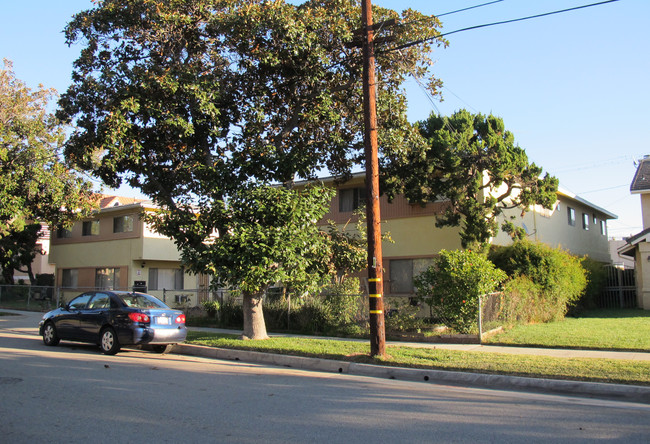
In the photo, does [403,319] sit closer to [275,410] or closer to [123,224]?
[275,410]

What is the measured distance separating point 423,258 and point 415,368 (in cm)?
1083

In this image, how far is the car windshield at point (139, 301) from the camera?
13.0 metres

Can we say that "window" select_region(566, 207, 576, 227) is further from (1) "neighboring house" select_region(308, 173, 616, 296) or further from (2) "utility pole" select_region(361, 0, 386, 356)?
(2) "utility pole" select_region(361, 0, 386, 356)

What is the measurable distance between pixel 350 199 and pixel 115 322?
41.0 ft

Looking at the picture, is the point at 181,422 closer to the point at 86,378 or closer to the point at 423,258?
the point at 86,378

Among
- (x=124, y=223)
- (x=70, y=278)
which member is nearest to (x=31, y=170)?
(x=124, y=223)

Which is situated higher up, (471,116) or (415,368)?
(471,116)

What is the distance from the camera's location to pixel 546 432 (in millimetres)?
6152

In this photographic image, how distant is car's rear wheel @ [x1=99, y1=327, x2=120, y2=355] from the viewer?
12.5 meters

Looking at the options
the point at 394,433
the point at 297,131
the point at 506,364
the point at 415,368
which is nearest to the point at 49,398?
the point at 394,433

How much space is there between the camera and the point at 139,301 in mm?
13250

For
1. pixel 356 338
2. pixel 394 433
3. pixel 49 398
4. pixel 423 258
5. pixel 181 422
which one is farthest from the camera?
pixel 423 258

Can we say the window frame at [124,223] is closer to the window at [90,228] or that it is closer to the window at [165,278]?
the window at [90,228]

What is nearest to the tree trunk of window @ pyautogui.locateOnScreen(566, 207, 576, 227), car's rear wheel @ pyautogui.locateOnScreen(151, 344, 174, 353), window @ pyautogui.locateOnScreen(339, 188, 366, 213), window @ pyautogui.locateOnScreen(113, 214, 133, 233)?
car's rear wheel @ pyautogui.locateOnScreen(151, 344, 174, 353)
